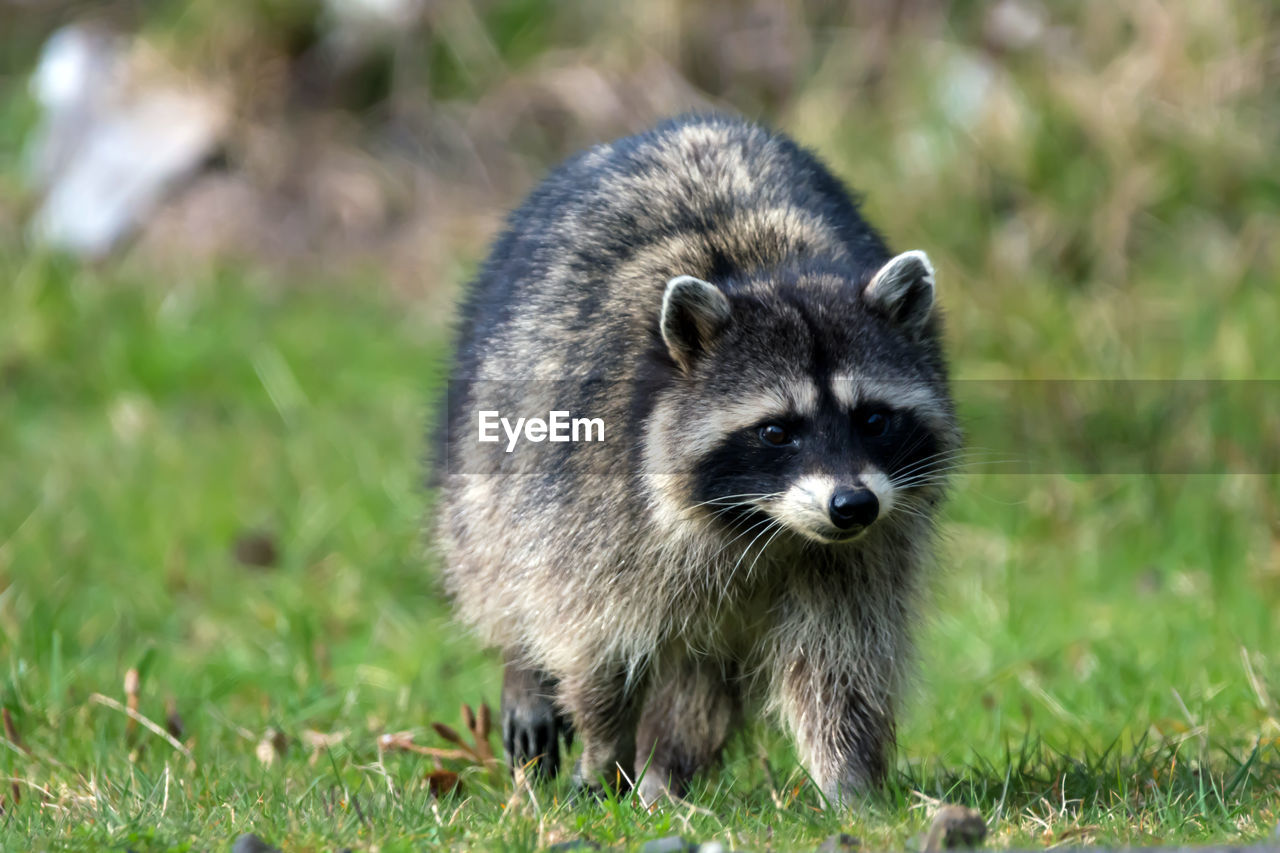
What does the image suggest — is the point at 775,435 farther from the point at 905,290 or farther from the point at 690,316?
the point at 905,290

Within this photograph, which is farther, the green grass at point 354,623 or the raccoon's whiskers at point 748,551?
the raccoon's whiskers at point 748,551

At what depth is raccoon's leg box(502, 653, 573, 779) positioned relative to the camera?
483cm

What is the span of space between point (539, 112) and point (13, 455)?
14.7 ft

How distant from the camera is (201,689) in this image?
5.42 meters

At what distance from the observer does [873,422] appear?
4.00 metres

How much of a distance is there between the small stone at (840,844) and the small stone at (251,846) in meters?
1.08

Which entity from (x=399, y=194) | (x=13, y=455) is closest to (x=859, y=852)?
(x=13, y=455)

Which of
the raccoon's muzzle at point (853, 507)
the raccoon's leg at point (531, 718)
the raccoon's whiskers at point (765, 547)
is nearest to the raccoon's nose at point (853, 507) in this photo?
the raccoon's muzzle at point (853, 507)

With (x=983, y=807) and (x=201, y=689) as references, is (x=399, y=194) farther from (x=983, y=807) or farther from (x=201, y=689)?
(x=983, y=807)

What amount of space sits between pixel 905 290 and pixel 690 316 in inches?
22.2

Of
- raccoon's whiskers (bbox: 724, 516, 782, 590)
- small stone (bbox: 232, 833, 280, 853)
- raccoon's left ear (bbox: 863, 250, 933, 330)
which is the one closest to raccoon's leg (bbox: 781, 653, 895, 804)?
raccoon's whiskers (bbox: 724, 516, 782, 590)

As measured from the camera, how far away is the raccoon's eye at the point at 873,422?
398cm

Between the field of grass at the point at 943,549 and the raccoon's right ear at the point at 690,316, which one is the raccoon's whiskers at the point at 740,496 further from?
the field of grass at the point at 943,549

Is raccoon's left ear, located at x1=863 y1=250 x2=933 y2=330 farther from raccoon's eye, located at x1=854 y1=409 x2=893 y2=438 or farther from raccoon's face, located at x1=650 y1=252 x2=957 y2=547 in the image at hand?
raccoon's eye, located at x1=854 y1=409 x2=893 y2=438
